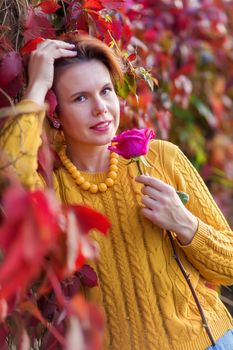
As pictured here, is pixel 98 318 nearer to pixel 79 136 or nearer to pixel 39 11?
pixel 79 136

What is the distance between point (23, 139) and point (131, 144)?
0.97 ft

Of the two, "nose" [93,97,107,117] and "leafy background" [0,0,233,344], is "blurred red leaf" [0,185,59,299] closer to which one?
"leafy background" [0,0,233,344]

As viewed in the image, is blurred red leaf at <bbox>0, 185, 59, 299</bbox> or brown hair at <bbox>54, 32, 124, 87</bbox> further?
brown hair at <bbox>54, 32, 124, 87</bbox>

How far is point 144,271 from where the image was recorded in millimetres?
1730

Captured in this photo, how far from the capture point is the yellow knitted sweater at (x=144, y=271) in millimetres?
1723

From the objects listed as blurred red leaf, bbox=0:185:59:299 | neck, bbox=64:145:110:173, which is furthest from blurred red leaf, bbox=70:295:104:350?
neck, bbox=64:145:110:173

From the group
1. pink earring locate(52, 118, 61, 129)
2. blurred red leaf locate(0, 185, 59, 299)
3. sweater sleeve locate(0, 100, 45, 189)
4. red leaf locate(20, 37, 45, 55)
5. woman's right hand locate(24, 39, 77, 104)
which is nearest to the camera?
blurred red leaf locate(0, 185, 59, 299)

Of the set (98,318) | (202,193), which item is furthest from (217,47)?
(98,318)

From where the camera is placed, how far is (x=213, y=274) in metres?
1.81

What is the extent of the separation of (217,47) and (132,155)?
7.73ft

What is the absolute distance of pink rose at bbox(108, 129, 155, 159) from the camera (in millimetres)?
1605

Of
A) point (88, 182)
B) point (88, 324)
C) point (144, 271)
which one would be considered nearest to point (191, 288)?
point (144, 271)

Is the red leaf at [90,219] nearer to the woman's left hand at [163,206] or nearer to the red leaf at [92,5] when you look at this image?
the woman's left hand at [163,206]

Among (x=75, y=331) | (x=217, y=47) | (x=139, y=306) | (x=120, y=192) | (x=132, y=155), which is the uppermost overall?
(x=75, y=331)
